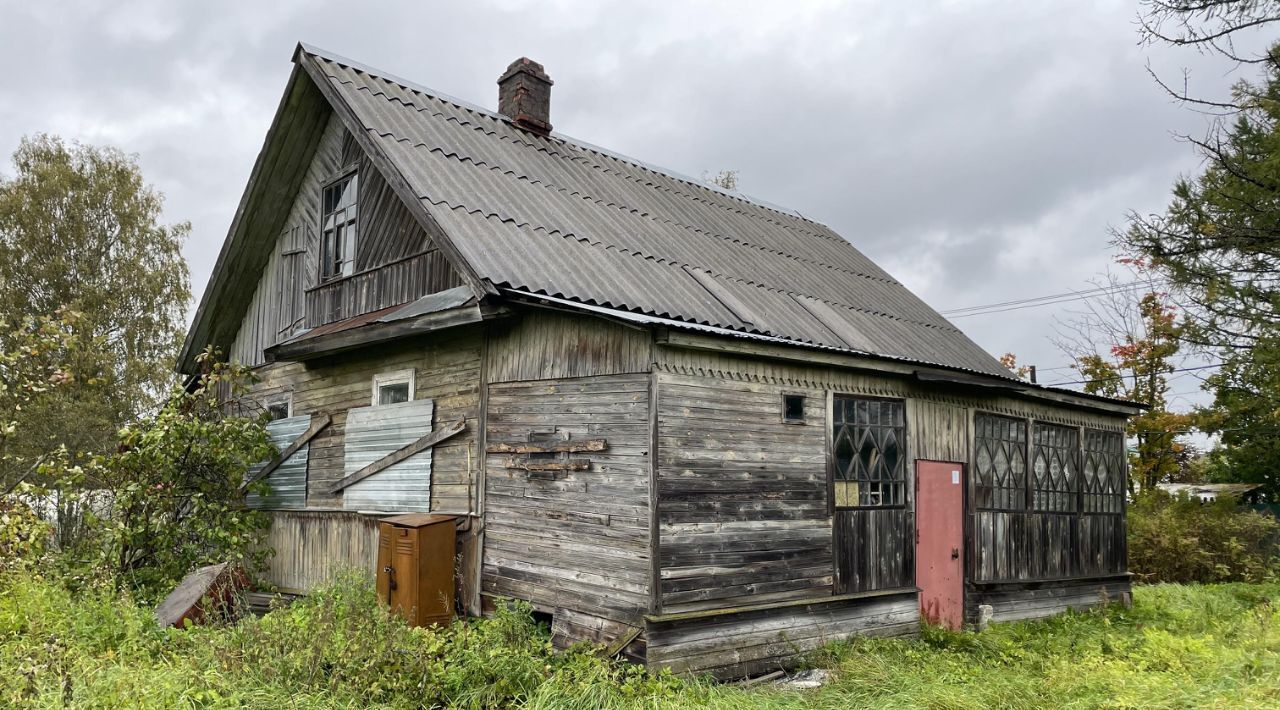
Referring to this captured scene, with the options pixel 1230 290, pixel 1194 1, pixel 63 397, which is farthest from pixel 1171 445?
pixel 63 397

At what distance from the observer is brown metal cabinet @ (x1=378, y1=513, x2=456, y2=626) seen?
8.63m

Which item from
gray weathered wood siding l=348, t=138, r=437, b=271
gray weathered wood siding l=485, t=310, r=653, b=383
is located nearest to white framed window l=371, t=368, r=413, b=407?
gray weathered wood siding l=348, t=138, r=437, b=271

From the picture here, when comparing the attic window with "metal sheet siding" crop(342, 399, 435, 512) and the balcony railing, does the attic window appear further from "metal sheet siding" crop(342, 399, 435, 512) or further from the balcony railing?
"metal sheet siding" crop(342, 399, 435, 512)

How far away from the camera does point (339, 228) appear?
12.1 metres

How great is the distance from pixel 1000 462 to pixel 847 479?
3536 mm

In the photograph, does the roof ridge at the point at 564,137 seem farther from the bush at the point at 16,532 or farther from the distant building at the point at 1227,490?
the distant building at the point at 1227,490

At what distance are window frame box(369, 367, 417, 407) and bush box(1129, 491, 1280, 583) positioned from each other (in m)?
15.2

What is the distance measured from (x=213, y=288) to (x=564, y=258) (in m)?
6.75

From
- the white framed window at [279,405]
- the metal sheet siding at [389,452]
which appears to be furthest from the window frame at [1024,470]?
the white framed window at [279,405]

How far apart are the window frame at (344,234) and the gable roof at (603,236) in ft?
3.35

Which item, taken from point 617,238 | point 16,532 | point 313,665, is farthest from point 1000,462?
point 16,532

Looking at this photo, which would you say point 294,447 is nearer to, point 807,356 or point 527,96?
point 527,96

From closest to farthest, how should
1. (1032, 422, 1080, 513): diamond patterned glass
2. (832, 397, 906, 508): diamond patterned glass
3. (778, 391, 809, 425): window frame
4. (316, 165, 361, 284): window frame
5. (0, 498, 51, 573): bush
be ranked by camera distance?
1. (778, 391, 809, 425): window frame
2. (0, 498, 51, 573): bush
3. (832, 397, 906, 508): diamond patterned glass
4. (316, 165, 361, 284): window frame
5. (1032, 422, 1080, 513): diamond patterned glass

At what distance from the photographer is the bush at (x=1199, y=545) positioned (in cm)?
1822
